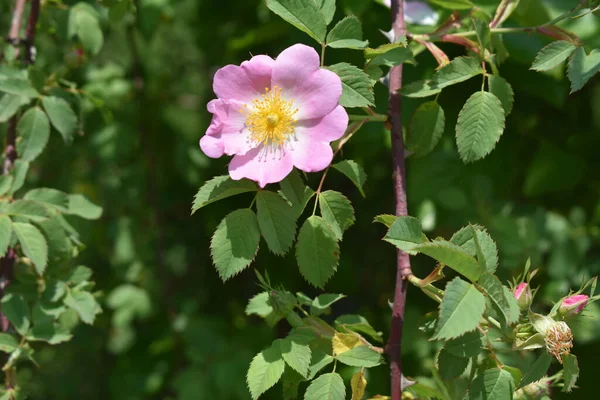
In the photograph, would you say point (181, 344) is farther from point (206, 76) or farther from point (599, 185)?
point (599, 185)

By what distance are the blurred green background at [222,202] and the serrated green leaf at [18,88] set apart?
17 centimetres

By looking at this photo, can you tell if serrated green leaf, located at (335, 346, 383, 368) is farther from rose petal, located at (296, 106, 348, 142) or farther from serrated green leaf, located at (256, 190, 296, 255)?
rose petal, located at (296, 106, 348, 142)

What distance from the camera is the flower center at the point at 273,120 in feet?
3.18

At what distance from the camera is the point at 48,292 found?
1.20 metres

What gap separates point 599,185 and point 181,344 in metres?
1.33

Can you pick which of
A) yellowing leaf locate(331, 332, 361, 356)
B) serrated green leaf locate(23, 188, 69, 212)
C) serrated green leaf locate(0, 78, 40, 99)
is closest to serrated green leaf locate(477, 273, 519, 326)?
yellowing leaf locate(331, 332, 361, 356)

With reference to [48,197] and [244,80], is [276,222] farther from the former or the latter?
[48,197]

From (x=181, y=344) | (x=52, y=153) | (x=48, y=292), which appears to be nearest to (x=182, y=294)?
(x=181, y=344)

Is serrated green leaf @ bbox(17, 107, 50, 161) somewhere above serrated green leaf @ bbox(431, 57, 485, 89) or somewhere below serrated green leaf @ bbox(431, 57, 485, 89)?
below

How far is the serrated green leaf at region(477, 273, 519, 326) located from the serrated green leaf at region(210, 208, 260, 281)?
31cm

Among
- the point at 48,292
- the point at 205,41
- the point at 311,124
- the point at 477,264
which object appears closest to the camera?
the point at 477,264

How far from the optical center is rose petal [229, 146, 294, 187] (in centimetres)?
90

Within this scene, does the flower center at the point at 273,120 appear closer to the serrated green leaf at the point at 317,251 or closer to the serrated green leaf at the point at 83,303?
the serrated green leaf at the point at 317,251

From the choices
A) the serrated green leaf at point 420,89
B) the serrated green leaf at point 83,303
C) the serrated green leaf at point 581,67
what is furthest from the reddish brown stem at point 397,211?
the serrated green leaf at point 83,303
